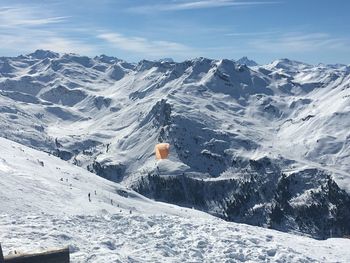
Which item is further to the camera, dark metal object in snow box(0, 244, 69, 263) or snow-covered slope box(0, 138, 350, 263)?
snow-covered slope box(0, 138, 350, 263)

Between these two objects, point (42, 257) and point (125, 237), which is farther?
point (125, 237)

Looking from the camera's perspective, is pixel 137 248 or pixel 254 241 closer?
pixel 137 248

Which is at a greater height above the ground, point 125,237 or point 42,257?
point 42,257

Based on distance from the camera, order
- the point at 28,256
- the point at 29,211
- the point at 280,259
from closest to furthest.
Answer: the point at 28,256
the point at 280,259
the point at 29,211

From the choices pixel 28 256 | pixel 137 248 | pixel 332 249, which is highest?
pixel 28 256

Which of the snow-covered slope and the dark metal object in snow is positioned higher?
the dark metal object in snow

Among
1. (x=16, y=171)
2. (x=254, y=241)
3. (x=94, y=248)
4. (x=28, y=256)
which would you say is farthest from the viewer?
(x=16, y=171)

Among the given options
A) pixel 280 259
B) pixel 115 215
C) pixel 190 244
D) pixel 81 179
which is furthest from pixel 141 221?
pixel 81 179

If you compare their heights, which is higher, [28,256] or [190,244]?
[28,256]

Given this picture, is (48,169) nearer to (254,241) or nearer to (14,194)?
(14,194)

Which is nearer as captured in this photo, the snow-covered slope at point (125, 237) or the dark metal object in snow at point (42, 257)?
the dark metal object in snow at point (42, 257)

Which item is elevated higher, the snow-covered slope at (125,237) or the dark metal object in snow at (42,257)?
the dark metal object in snow at (42,257)
